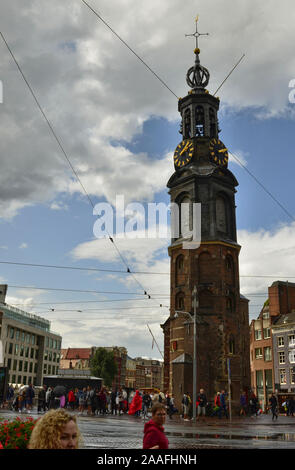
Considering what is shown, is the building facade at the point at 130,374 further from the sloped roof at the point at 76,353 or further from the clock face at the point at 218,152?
the clock face at the point at 218,152

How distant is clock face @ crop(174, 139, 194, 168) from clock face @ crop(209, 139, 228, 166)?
218 centimetres

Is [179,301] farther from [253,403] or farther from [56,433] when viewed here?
[56,433]

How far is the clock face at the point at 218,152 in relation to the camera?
159ft

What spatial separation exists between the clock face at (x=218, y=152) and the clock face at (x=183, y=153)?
218 centimetres

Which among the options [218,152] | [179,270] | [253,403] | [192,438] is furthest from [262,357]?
[192,438]

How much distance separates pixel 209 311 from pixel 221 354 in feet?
13.7

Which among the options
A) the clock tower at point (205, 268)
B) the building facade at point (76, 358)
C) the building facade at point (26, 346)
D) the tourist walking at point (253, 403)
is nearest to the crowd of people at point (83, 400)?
the clock tower at point (205, 268)

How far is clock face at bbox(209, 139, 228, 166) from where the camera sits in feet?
159

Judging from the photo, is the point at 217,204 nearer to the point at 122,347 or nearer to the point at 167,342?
the point at 167,342

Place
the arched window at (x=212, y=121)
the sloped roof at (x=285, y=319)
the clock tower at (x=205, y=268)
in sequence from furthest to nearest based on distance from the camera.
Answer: the sloped roof at (x=285, y=319)
the arched window at (x=212, y=121)
the clock tower at (x=205, y=268)

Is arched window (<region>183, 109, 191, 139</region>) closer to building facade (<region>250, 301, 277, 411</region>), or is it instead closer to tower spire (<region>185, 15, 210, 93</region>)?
tower spire (<region>185, 15, 210, 93</region>)

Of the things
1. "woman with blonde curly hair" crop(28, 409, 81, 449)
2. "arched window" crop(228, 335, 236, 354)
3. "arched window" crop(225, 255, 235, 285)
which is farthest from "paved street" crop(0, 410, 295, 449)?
"arched window" crop(225, 255, 235, 285)
